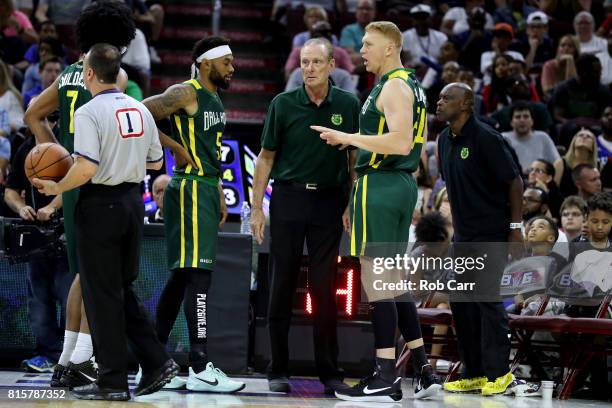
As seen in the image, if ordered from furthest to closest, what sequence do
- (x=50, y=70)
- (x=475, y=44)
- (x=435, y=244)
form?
1. (x=475, y=44)
2. (x=50, y=70)
3. (x=435, y=244)

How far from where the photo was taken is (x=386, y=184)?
6.51m

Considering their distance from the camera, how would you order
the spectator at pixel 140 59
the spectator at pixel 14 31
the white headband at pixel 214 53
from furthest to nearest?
the spectator at pixel 14 31 < the spectator at pixel 140 59 < the white headband at pixel 214 53

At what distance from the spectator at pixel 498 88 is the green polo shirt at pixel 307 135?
6.89m

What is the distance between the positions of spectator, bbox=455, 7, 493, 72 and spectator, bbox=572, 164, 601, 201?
179 inches

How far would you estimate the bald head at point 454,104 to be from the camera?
7359 millimetres

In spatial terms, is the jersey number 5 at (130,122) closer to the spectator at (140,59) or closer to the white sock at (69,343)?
the white sock at (69,343)

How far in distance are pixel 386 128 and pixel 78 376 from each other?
241 cm

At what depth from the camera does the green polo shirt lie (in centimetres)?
693

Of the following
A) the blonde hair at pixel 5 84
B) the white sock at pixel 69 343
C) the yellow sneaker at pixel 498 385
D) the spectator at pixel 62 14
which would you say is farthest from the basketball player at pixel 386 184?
the spectator at pixel 62 14

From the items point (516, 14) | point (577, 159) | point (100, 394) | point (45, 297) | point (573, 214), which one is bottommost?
point (100, 394)

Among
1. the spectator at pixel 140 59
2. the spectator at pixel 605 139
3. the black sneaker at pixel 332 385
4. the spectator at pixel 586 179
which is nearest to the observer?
the black sneaker at pixel 332 385

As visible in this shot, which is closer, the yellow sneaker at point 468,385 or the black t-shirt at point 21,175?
the yellow sneaker at point 468,385

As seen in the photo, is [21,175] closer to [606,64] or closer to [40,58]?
Result: [40,58]

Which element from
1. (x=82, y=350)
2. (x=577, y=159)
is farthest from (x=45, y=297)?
(x=577, y=159)
